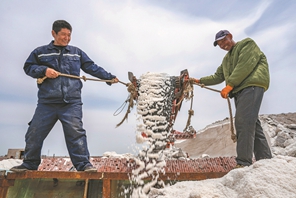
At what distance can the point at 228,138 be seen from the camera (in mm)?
6363

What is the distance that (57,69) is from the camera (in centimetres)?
248

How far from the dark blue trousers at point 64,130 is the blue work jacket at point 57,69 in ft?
0.29

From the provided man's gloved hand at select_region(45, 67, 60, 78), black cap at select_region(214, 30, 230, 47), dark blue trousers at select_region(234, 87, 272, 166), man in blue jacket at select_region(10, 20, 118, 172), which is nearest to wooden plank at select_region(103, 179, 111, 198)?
man in blue jacket at select_region(10, 20, 118, 172)

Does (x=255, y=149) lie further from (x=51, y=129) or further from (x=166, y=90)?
(x=51, y=129)

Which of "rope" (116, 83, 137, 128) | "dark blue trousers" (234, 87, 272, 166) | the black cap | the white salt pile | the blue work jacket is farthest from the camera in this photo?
"rope" (116, 83, 137, 128)

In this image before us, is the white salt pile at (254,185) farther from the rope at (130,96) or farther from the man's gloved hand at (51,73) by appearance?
the man's gloved hand at (51,73)

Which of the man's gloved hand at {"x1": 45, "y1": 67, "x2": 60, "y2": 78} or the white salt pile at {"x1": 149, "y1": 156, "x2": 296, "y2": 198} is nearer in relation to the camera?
the white salt pile at {"x1": 149, "y1": 156, "x2": 296, "y2": 198}

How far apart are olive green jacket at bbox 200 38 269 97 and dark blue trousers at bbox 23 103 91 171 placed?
152 cm

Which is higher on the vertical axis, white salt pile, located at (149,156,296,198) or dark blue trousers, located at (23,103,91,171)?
dark blue trousers, located at (23,103,91,171)

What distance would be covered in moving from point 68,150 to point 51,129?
282 mm

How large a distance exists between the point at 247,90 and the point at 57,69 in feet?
6.08

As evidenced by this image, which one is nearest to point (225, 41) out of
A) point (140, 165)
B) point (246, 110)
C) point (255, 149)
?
point (246, 110)

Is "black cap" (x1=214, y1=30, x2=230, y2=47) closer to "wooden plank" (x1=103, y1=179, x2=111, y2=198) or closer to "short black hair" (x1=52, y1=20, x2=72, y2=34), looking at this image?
"short black hair" (x1=52, y1=20, x2=72, y2=34)

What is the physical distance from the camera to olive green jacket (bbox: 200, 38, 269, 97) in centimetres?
243
